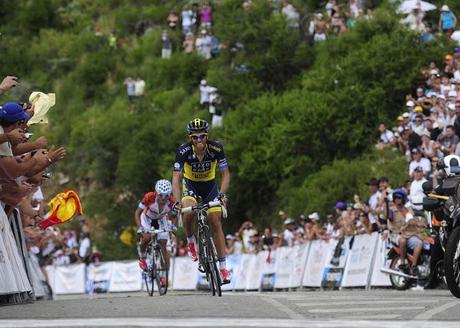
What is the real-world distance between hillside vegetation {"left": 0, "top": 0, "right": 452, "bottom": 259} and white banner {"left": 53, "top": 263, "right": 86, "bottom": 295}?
5.56 metres

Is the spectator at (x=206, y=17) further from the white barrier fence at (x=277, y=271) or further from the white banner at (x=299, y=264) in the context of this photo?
the white banner at (x=299, y=264)

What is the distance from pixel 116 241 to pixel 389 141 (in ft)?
75.8

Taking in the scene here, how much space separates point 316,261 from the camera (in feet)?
96.1

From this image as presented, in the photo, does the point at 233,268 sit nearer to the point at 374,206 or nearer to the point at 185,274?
the point at 185,274

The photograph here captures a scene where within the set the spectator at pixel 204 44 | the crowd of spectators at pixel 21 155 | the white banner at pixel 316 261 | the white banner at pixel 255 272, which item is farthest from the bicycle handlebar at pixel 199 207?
the spectator at pixel 204 44

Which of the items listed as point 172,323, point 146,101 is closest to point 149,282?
point 172,323

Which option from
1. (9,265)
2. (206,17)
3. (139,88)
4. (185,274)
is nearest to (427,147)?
(185,274)

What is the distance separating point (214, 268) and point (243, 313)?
556cm

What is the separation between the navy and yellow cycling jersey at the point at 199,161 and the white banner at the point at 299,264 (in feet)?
35.1

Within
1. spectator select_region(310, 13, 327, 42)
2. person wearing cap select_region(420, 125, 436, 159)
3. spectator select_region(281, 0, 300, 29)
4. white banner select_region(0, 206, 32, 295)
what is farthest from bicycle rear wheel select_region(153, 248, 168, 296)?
spectator select_region(281, 0, 300, 29)

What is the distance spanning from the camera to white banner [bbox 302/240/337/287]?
2866cm

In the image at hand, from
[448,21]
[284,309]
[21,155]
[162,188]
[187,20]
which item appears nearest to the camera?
[284,309]

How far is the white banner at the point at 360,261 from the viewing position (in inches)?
1032

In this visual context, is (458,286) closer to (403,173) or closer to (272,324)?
(272,324)
